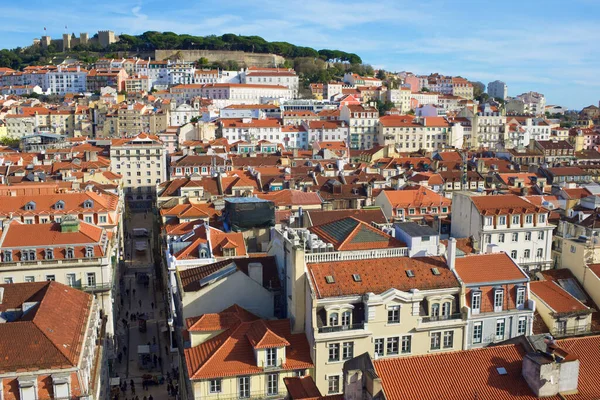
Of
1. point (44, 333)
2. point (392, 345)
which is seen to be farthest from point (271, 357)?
point (44, 333)

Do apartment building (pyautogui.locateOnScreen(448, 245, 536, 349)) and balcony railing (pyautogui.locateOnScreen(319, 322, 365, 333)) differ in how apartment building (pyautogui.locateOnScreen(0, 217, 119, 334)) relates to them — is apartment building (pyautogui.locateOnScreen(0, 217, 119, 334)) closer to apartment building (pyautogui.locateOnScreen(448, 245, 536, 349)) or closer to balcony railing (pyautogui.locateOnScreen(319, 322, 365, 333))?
balcony railing (pyautogui.locateOnScreen(319, 322, 365, 333))

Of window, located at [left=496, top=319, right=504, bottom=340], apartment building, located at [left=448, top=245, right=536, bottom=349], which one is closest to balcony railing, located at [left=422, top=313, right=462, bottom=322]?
apartment building, located at [left=448, top=245, right=536, bottom=349]

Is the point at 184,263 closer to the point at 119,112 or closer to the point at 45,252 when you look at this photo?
the point at 45,252

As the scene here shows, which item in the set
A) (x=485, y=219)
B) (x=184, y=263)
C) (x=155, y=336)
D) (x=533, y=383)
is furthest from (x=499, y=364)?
(x=155, y=336)

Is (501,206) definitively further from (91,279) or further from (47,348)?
(47,348)

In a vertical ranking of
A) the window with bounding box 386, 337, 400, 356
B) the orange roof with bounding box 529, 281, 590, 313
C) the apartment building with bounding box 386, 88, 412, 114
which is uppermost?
the apartment building with bounding box 386, 88, 412, 114

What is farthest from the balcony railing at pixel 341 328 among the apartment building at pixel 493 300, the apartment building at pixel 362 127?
the apartment building at pixel 362 127

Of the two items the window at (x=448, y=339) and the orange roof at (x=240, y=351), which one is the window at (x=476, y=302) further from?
the orange roof at (x=240, y=351)
